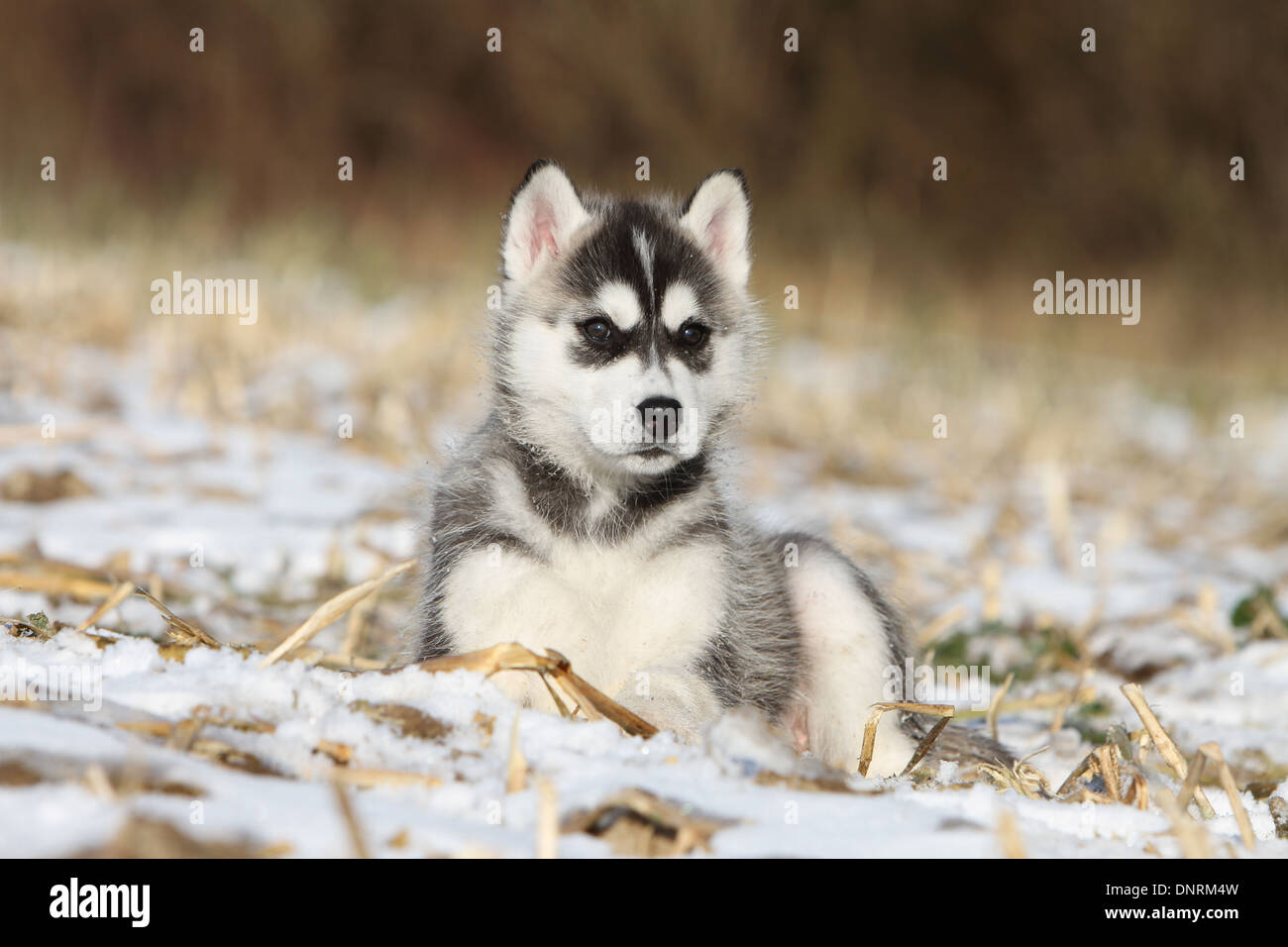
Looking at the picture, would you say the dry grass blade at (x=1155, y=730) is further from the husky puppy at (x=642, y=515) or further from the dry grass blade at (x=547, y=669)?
the dry grass blade at (x=547, y=669)

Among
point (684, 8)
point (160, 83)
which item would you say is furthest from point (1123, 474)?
point (160, 83)

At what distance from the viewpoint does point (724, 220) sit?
461cm

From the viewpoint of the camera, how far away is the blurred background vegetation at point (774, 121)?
18.7 meters

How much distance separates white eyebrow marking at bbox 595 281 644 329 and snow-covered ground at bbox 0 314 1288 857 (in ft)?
4.70

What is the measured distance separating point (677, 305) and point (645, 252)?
9.1 inches

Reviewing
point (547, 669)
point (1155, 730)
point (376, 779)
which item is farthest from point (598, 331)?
point (1155, 730)

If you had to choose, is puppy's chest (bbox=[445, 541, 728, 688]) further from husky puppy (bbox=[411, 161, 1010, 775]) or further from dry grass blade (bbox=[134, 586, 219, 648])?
dry grass blade (bbox=[134, 586, 219, 648])

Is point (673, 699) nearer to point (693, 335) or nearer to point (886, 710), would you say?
point (886, 710)

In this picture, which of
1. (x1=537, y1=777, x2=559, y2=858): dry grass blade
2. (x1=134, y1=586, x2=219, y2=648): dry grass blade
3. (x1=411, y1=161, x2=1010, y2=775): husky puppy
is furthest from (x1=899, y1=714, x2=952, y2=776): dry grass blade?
(x1=134, y1=586, x2=219, y2=648): dry grass blade

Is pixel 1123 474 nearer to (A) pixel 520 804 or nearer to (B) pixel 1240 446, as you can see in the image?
(B) pixel 1240 446

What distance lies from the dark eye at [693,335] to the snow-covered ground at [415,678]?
54.7 inches

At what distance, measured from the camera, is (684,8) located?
2078 cm

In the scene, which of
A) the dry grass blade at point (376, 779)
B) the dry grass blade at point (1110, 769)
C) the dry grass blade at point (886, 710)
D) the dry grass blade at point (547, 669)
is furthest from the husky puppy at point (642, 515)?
the dry grass blade at point (376, 779)
